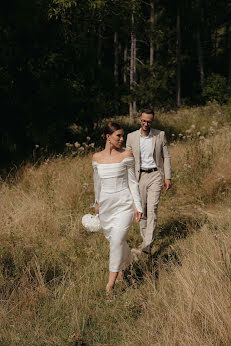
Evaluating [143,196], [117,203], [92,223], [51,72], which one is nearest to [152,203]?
[143,196]

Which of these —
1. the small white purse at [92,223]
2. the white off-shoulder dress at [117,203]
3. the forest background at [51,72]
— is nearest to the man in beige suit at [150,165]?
the small white purse at [92,223]

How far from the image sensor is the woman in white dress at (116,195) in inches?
168

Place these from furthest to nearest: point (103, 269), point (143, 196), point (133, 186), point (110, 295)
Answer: point (143, 196) < point (103, 269) < point (133, 186) < point (110, 295)

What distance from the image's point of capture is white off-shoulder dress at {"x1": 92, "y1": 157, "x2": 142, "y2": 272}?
14.0 feet

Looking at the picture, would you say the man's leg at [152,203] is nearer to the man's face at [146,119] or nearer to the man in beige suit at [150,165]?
the man in beige suit at [150,165]

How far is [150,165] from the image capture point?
5.66 meters

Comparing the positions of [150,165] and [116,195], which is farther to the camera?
[150,165]

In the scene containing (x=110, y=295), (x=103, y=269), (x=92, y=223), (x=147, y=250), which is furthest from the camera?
(x=147, y=250)

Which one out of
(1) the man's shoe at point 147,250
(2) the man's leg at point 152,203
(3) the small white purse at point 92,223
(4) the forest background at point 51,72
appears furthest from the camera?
(4) the forest background at point 51,72

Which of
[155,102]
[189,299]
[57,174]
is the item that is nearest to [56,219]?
[57,174]

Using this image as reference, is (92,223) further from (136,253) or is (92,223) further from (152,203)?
(152,203)

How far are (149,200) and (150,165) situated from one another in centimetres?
53

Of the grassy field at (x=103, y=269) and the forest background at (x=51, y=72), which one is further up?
the forest background at (x=51, y=72)

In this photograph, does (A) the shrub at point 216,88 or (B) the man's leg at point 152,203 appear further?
(A) the shrub at point 216,88
